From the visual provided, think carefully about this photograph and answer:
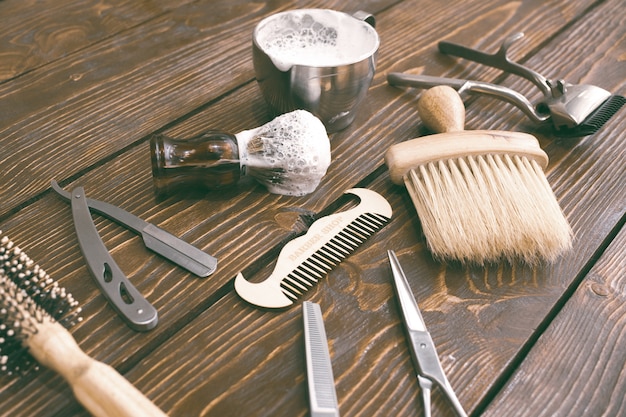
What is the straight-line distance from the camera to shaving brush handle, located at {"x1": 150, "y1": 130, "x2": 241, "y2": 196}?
2.00ft

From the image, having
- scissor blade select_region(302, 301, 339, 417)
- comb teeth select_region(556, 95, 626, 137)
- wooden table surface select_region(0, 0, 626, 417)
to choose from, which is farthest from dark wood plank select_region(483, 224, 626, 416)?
comb teeth select_region(556, 95, 626, 137)

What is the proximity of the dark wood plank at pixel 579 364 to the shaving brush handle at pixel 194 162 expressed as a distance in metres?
0.39

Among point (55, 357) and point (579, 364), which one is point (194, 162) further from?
point (579, 364)

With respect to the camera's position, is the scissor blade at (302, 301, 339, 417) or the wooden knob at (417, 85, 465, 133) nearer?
the scissor blade at (302, 301, 339, 417)

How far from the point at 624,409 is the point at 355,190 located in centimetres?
37

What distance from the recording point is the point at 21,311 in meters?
0.44

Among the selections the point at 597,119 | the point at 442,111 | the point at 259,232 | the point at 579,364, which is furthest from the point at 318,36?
the point at 579,364

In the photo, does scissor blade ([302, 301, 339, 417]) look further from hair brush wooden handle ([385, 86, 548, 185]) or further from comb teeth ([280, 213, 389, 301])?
hair brush wooden handle ([385, 86, 548, 185])

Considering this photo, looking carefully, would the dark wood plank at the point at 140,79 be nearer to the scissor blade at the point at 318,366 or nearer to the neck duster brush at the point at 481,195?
the neck duster brush at the point at 481,195

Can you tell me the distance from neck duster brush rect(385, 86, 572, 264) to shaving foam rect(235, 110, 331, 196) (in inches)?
3.8

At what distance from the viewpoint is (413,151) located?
65cm

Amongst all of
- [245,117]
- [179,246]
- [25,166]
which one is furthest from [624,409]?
[25,166]

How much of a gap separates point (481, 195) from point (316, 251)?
210mm

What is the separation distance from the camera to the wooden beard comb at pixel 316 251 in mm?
552
